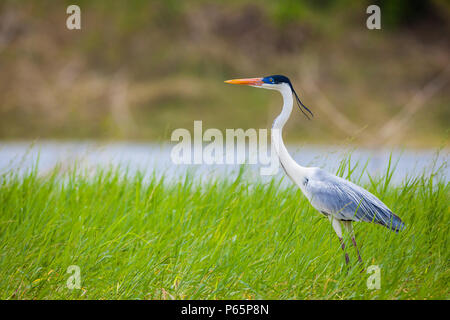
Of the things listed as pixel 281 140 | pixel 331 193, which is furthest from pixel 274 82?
pixel 331 193

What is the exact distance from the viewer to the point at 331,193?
2.09 metres

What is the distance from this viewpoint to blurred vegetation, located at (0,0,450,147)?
13.3 metres

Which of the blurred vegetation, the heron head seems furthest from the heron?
the blurred vegetation

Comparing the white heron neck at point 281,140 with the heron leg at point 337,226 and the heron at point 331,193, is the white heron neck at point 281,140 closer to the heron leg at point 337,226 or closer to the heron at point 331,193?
the heron at point 331,193

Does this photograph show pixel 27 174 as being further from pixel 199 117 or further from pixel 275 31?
pixel 275 31

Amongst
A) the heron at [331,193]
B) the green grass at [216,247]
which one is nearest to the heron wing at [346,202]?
the heron at [331,193]

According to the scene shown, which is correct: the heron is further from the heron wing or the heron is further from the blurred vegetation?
the blurred vegetation

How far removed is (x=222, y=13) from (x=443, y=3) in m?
7.17

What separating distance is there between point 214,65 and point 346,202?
13537 millimetres

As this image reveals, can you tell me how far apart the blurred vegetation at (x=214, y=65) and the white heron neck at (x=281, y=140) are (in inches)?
387

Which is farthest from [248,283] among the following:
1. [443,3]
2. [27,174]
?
[443,3]

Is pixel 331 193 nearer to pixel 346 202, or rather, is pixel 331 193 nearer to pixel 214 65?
pixel 346 202

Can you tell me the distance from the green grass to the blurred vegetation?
954cm

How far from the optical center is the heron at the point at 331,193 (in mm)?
2059
